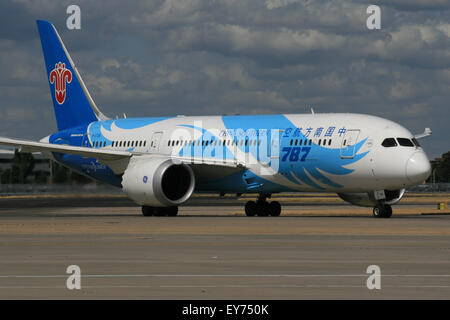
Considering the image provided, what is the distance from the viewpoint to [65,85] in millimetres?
47812

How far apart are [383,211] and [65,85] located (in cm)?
1993

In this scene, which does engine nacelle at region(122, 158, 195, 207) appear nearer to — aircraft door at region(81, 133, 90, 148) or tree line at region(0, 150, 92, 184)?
aircraft door at region(81, 133, 90, 148)

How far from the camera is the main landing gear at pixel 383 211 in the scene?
1415 inches

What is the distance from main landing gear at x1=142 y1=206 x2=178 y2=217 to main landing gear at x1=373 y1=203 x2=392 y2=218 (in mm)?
9028

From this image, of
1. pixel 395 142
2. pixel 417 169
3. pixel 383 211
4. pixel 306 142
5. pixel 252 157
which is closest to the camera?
pixel 417 169

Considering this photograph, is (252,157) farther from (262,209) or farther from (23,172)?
(23,172)

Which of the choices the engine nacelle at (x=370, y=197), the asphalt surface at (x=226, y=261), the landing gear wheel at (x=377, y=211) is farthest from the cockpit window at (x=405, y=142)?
the asphalt surface at (x=226, y=261)

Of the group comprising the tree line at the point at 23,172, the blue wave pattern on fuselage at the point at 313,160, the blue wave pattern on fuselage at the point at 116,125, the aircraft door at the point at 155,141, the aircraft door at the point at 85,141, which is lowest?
the blue wave pattern on fuselage at the point at 313,160

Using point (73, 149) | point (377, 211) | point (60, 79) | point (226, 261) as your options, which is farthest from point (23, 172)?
point (226, 261)

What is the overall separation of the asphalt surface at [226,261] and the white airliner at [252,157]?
5741mm

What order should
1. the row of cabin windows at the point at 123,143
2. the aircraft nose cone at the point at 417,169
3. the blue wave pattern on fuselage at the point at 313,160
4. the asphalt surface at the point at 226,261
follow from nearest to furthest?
the asphalt surface at the point at 226,261
the aircraft nose cone at the point at 417,169
the blue wave pattern on fuselage at the point at 313,160
the row of cabin windows at the point at 123,143

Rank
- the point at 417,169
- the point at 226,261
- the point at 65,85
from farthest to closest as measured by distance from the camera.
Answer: the point at 65,85 < the point at 417,169 < the point at 226,261

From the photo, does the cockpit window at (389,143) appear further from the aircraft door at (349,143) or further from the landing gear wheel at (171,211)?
the landing gear wheel at (171,211)

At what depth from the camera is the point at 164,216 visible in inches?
1545
